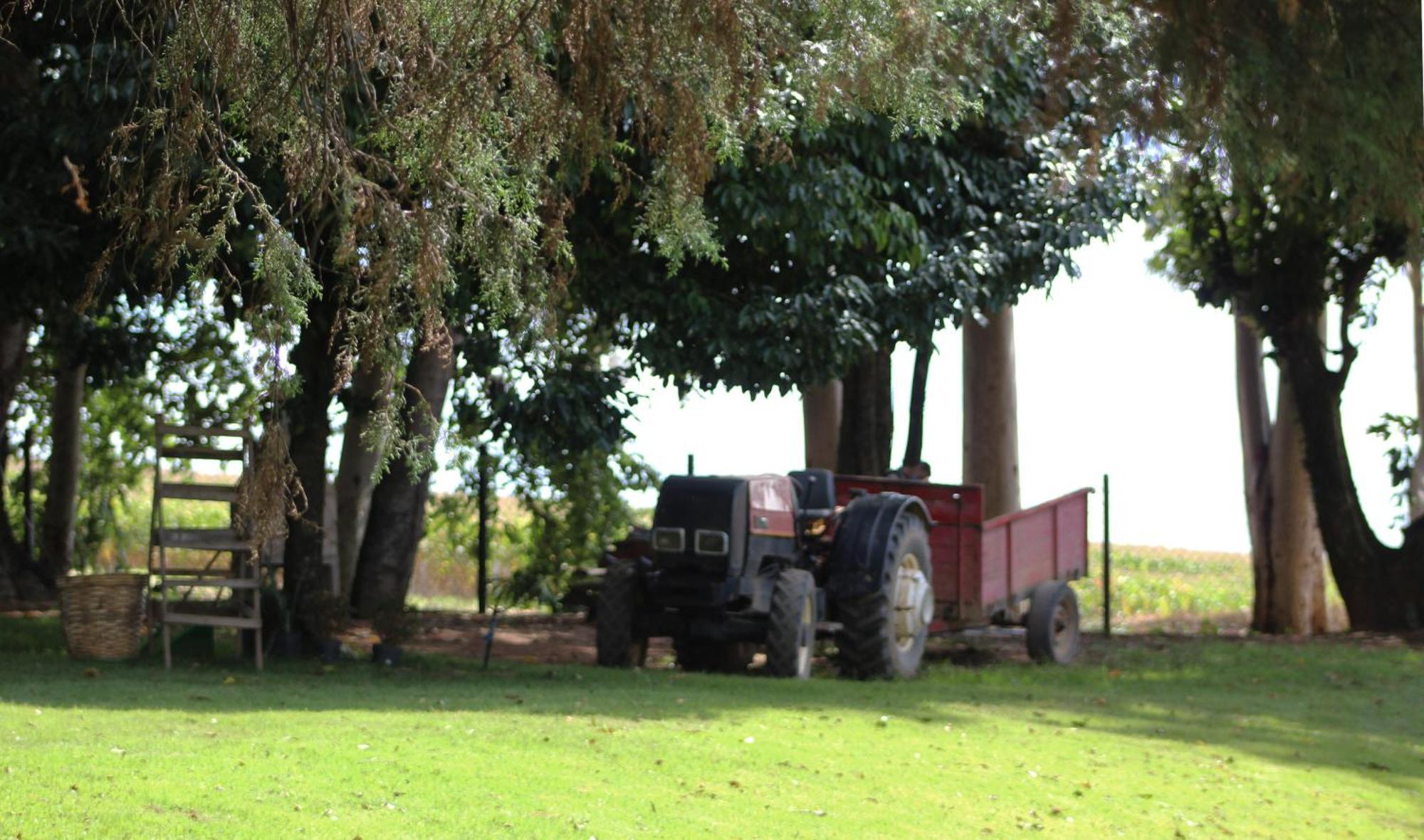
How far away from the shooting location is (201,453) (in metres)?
11.7

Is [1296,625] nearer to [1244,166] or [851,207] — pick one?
[851,207]

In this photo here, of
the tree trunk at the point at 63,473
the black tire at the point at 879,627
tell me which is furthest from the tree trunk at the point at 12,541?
the black tire at the point at 879,627

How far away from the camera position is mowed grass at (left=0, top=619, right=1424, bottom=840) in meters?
6.46

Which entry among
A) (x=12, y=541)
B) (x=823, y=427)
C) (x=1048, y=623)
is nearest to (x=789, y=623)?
(x=1048, y=623)

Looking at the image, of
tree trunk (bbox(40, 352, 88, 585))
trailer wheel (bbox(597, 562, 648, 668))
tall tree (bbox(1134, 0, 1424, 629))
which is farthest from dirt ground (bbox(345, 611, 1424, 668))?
tall tree (bbox(1134, 0, 1424, 629))

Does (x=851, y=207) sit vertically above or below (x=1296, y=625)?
above

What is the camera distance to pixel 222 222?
5.99m

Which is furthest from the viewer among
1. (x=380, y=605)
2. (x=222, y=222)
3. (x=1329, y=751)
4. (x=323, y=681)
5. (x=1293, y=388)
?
(x=1293, y=388)

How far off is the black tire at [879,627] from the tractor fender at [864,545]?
0.03m

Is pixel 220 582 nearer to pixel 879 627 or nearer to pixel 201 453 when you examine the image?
pixel 201 453

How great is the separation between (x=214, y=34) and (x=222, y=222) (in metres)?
1.17

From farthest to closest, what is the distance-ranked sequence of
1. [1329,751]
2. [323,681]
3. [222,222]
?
[323,681], [1329,751], [222,222]

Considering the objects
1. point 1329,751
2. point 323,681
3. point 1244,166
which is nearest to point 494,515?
point 323,681

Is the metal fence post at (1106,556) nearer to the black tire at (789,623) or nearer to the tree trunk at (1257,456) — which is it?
the tree trunk at (1257,456)
